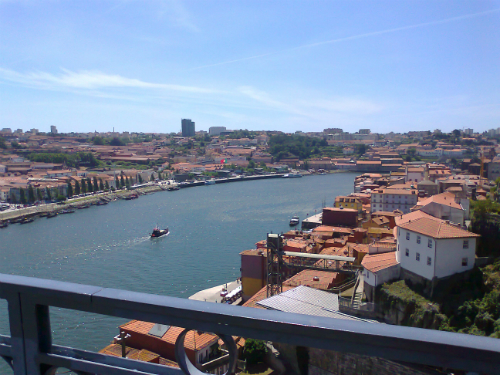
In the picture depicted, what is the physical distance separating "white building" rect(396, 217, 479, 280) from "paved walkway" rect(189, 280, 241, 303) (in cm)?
171

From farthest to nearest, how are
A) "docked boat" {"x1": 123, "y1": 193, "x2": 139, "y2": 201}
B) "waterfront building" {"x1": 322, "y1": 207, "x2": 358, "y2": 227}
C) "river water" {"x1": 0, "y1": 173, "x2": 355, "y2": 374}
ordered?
"docked boat" {"x1": 123, "y1": 193, "x2": 139, "y2": 201}, "waterfront building" {"x1": 322, "y1": 207, "x2": 358, "y2": 227}, "river water" {"x1": 0, "y1": 173, "x2": 355, "y2": 374}

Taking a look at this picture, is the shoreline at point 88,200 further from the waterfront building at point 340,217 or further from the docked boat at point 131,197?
the waterfront building at point 340,217

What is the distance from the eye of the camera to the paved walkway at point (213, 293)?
3750mm

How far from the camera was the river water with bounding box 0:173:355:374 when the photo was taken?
13.5 feet

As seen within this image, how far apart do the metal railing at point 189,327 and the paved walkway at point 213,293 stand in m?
3.43

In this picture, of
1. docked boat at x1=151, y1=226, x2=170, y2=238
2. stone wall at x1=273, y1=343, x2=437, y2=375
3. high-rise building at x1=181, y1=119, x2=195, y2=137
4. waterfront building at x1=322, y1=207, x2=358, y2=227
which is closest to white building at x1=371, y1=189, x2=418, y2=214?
waterfront building at x1=322, y1=207, x2=358, y2=227

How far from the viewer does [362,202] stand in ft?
28.5

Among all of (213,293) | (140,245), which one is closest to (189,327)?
(213,293)

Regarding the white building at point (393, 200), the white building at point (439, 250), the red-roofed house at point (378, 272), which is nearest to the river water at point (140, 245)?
the white building at point (393, 200)

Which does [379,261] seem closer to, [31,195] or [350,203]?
[350,203]

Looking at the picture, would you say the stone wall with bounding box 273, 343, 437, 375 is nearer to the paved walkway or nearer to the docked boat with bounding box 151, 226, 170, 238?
the paved walkway

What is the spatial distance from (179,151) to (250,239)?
66.4ft

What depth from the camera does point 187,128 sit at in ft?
137

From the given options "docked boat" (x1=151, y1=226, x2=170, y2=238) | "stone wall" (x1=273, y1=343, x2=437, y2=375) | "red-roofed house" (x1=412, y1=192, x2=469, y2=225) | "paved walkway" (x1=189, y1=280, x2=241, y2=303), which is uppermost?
"stone wall" (x1=273, y1=343, x2=437, y2=375)
